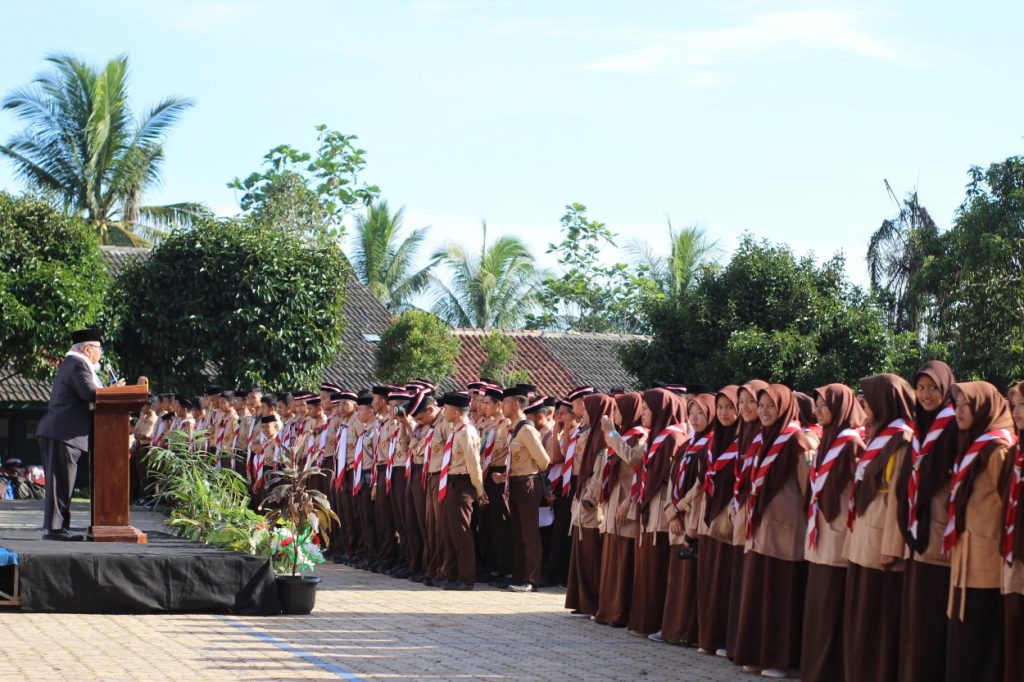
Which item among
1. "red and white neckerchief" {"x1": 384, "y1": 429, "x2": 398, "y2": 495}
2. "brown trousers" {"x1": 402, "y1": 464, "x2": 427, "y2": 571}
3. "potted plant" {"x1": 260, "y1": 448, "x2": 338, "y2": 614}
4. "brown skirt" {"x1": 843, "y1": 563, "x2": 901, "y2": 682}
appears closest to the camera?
"brown skirt" {"x1": 843, "y1": 563, "x2": 901, "y2": 682}

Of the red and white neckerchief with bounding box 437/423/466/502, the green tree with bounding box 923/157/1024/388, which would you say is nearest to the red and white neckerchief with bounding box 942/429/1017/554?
the red and white neckerchief with bounding box 437/423/466/502

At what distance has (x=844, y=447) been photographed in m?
9.18

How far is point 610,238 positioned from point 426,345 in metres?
20.1

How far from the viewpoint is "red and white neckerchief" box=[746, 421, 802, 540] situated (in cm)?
986

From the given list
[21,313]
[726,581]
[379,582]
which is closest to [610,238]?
[21,313]

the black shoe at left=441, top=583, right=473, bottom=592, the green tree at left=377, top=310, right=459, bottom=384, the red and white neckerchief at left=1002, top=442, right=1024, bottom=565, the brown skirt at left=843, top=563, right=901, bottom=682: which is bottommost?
the black shoe at left=441, top=583, right=473, bottom=592

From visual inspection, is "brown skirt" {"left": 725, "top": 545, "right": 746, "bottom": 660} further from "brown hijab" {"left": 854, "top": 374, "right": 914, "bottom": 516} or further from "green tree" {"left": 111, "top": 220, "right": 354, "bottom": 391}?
"green tree" {"left": 111, "top": 220, "right": 354, "bottom": 391}

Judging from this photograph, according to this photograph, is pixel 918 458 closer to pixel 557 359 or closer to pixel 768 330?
pixel 768 330

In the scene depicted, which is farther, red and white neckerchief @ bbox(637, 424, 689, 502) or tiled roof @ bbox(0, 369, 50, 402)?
tiled roof @ bbox(0, 369, 50, 402)

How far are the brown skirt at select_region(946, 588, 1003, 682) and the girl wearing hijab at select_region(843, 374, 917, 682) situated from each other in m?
0.53

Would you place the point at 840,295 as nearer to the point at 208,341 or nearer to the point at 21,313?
the point at 208,341

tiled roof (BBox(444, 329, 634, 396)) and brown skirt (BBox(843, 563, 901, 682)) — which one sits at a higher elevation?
tiled roof (BBox(444, 329, 634, 396))

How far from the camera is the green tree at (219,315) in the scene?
27422 mm

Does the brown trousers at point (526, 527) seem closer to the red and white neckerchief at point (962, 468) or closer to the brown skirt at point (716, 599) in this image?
the brown skirt at point (716, 599)
